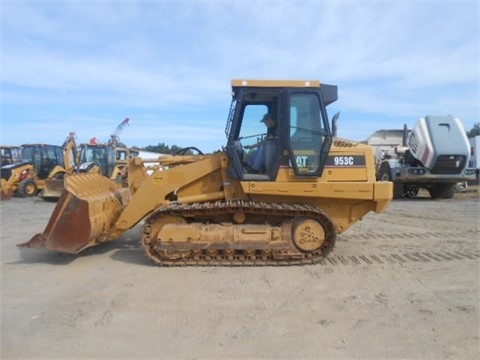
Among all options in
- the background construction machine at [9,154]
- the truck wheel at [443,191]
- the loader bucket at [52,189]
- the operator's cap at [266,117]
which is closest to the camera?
the operator's cap at [266,117]

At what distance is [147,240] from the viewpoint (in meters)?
6.12

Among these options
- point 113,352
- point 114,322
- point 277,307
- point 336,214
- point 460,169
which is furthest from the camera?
point 460,169

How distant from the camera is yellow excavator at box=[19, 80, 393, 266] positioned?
605 cm

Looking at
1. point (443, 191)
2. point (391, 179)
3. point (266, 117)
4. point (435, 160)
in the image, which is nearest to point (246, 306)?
point (266, 117)

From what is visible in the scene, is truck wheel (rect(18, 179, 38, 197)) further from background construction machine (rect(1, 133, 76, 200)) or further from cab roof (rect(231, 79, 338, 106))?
cab roof (rect(231, 79, 338, 106))

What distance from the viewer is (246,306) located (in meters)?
4.47

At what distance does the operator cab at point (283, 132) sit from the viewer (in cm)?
623

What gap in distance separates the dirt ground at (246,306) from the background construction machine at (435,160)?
8.73 meters

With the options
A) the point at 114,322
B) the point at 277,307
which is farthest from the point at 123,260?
the point at 277,307

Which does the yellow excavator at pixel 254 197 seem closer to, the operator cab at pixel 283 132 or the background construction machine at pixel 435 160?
the operator cab at pixel 283 132

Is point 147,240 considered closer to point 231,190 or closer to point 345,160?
point 231,190

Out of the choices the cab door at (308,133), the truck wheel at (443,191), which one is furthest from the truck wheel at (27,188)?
the truck wheel at (443,191)

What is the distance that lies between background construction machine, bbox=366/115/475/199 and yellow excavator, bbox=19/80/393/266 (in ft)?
31.6

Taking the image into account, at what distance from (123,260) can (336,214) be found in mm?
3210
